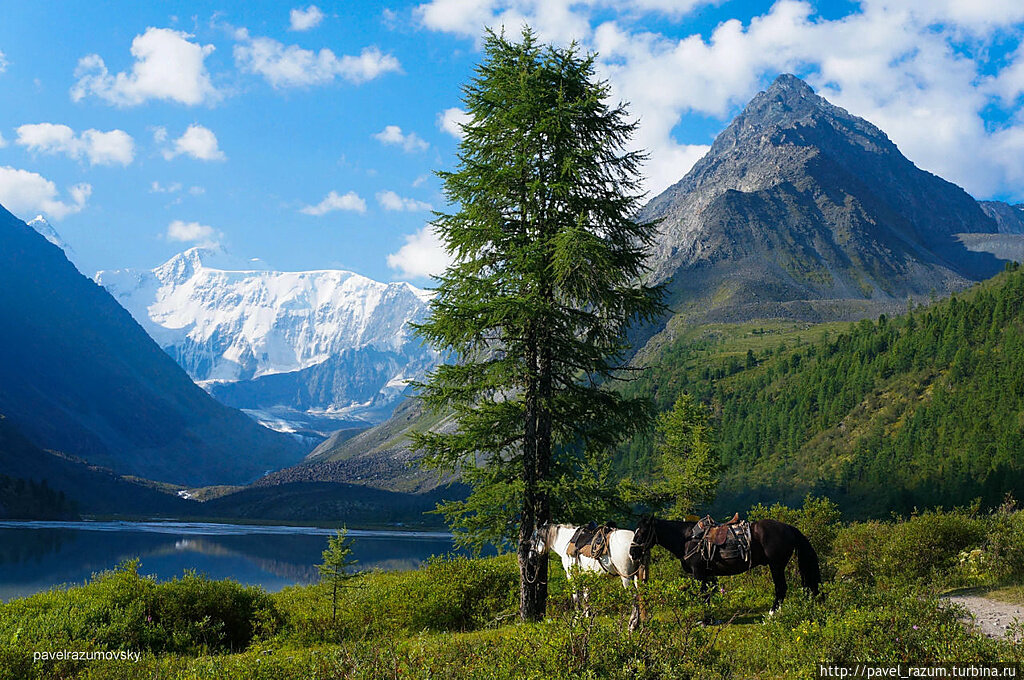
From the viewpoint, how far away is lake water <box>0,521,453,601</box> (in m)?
111

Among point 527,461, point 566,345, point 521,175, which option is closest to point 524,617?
point 527,461

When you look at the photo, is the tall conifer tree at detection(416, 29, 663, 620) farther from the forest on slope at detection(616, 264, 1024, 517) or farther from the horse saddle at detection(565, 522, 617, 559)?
the forest on slope at detection(616, 264, 1024, 517)

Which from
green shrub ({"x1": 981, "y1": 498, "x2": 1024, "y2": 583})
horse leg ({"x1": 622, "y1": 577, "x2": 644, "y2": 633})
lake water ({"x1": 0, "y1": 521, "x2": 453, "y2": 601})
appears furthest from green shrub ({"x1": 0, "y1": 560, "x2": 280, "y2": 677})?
lake water ({"x1": 0, "y1": 521, "x2": 453, "y2": 601})

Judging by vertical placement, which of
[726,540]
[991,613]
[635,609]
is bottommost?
[991,613]

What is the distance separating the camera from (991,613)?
1277 cm

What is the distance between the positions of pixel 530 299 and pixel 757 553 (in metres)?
7.24

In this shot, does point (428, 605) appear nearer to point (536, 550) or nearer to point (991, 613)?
point (536, 550)

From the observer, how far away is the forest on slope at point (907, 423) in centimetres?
12381

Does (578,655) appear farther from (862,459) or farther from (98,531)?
(98,531)

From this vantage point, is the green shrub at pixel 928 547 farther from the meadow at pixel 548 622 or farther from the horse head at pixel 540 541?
the horse head at pixel 540 541

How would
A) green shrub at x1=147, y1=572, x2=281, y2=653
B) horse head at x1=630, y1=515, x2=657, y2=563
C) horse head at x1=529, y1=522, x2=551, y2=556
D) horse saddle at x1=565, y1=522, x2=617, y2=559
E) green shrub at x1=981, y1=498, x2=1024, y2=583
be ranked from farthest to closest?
green shrub at x1=981, y1=498, x2=1024, y2=583
horse head at x1=529, y1=522, x2=551, y2=556
green shrub at x1=147, y1=572, x2=281, y2=653
horse saddle at x1=565, y1=522, x2=617, y2=559
horse head at x1=630, y1=515, x2=657, y2=563

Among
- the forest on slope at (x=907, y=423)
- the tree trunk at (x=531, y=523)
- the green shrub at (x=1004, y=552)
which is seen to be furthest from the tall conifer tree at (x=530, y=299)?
the forest on slope at (x=907, y=423)

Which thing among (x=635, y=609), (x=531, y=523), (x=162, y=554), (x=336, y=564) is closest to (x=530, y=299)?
(x=531, y=523)

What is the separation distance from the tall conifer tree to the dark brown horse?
2797 mm
